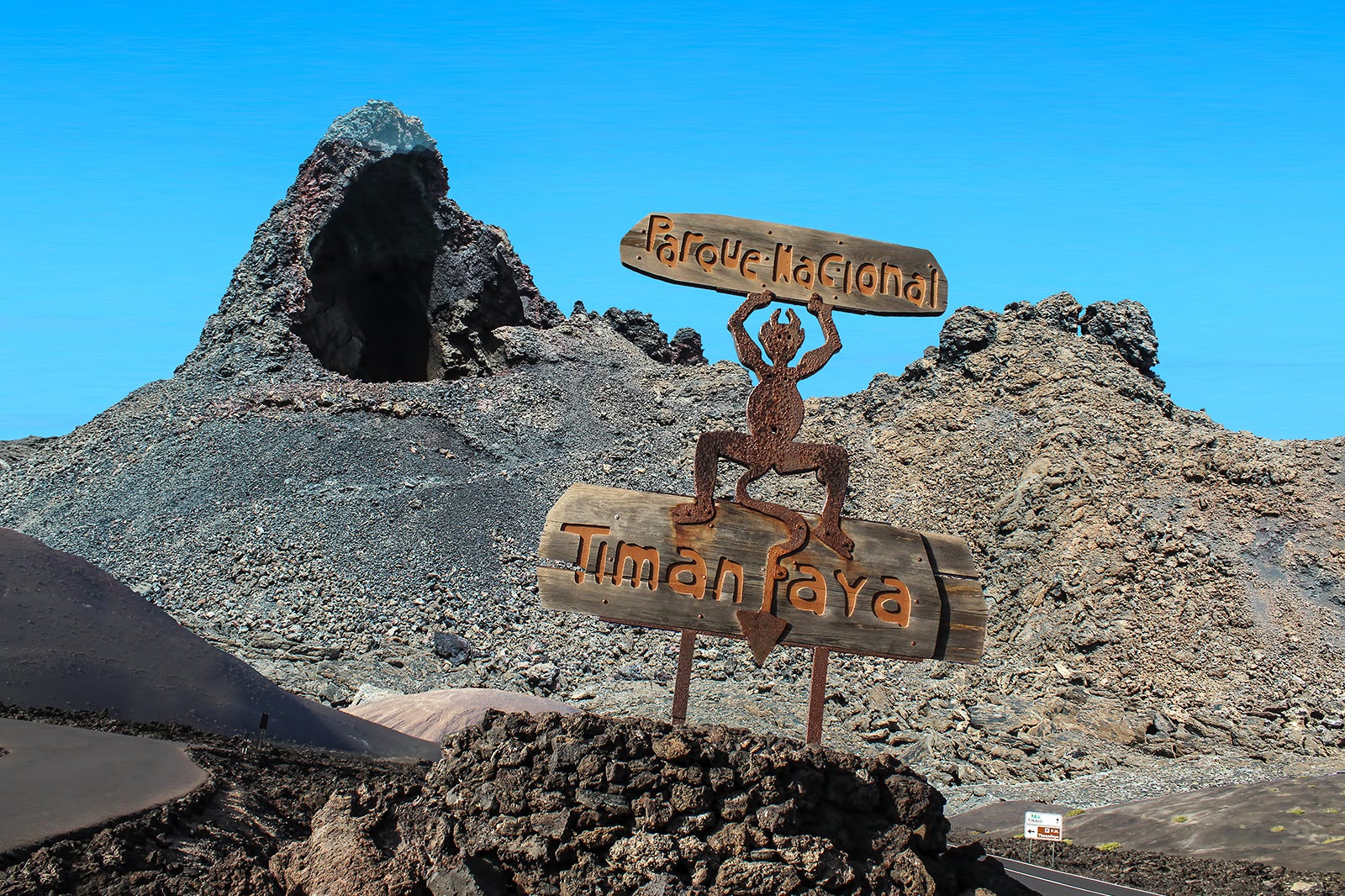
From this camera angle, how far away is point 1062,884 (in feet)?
34.6

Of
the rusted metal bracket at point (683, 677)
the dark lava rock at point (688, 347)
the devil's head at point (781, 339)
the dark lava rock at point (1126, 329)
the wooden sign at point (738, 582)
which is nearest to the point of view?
the rusted metal bracket at point (683, 677)

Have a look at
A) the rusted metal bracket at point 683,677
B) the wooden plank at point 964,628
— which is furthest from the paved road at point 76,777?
the wooden plank at point 964,628

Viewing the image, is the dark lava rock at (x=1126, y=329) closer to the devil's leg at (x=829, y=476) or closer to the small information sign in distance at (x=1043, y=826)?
the small information sign in distance at (x=1043, y=826)

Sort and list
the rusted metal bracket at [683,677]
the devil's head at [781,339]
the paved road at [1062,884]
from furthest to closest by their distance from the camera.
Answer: the paved road at [1062,884]
the devil's head at [781,339]
the rusted metal bracket at [683,677]

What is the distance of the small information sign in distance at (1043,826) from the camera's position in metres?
11.5

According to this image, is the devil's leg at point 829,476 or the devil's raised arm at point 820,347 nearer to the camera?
the devil's leg at point 829,476

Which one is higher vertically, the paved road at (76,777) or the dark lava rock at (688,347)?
the dark lava rock at (688,347)

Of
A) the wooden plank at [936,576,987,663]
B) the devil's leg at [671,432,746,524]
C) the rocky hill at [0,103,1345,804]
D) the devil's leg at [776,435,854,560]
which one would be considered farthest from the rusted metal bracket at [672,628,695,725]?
the rocky hill at [0,103,1345,804]

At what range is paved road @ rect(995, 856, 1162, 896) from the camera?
33.1ft

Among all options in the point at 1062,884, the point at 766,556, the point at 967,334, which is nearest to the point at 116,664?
the point at 766,556

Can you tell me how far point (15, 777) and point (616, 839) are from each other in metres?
4.04

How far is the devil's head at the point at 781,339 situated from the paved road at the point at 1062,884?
18.8 ft

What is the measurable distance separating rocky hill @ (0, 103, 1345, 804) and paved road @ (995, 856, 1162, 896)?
472 cm

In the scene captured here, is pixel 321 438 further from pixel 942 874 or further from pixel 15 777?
pixel 942 874
